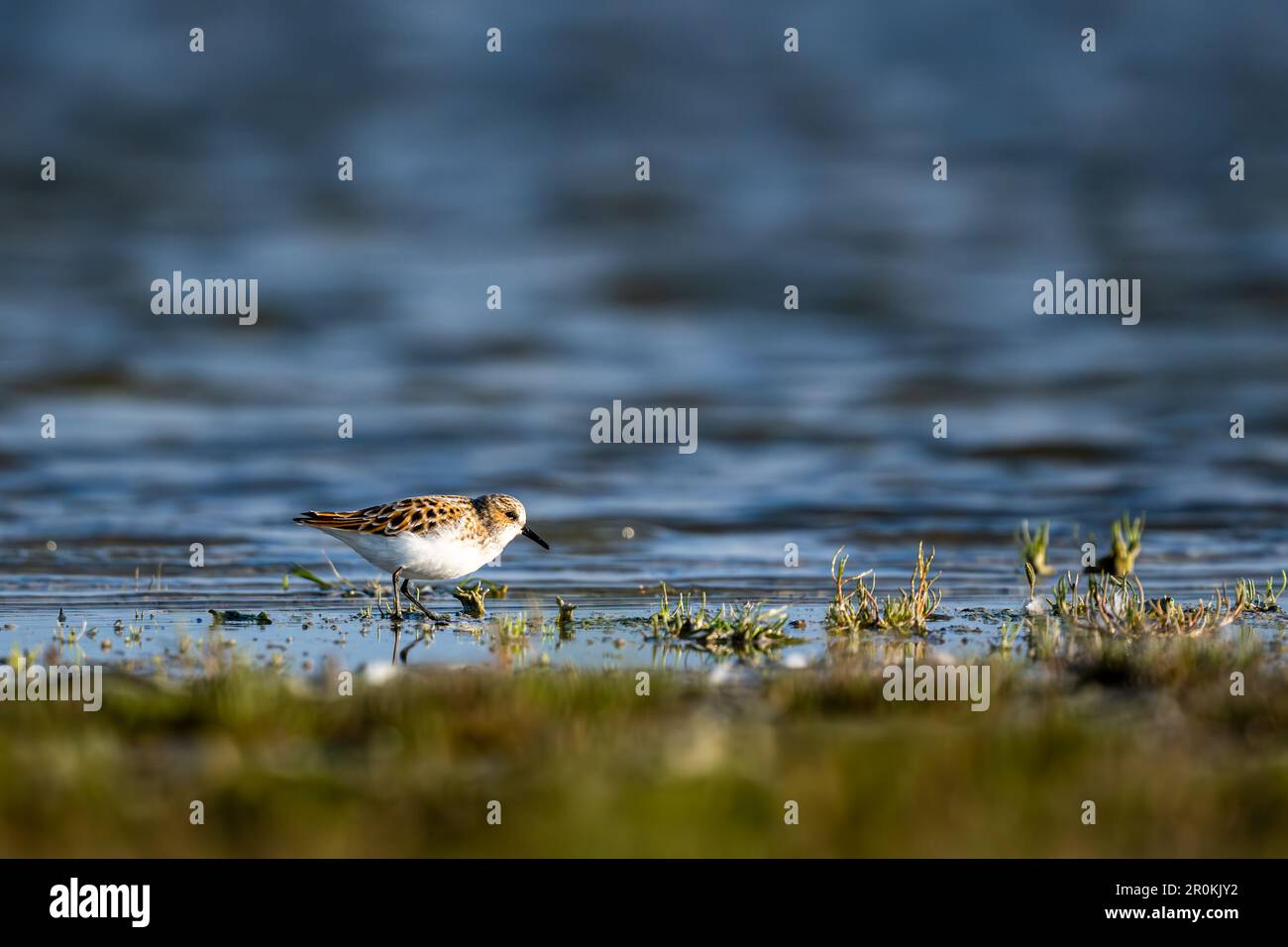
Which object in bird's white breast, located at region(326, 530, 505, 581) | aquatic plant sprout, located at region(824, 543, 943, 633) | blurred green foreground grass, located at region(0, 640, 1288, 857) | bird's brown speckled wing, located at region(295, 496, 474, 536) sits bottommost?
blurred green foreground grass, located at region(0, 640, 1288, 857)

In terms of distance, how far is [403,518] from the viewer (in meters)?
11.5

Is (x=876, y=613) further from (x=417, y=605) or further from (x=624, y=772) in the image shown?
(x=624, y=772)

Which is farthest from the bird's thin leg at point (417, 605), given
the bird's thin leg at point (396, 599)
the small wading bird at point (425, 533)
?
the bird's thin leg at point (396, 599)

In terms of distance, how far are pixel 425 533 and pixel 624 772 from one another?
5.55 meters

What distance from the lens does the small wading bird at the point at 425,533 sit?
11.4 metres

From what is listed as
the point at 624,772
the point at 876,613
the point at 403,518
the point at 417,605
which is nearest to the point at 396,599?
the point at 417,605

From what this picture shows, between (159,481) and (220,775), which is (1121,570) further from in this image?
(159,481)

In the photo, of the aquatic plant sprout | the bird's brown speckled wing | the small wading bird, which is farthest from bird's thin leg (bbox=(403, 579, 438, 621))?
the aquatic plant sprout

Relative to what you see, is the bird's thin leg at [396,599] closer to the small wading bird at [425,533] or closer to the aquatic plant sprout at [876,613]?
the small wading bird at [425,533]

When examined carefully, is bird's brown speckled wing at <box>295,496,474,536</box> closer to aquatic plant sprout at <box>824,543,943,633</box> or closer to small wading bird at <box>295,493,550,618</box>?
small wading bird at <box>295,493,550,618</box>

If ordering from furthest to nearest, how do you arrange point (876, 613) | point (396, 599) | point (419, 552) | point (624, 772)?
point (396, 599), point (419, 552), point (876, 613), point (624, 772)

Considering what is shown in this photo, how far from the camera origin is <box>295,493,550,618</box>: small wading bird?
37.4 ft

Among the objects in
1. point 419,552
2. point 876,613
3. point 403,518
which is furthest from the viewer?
point 403,518
